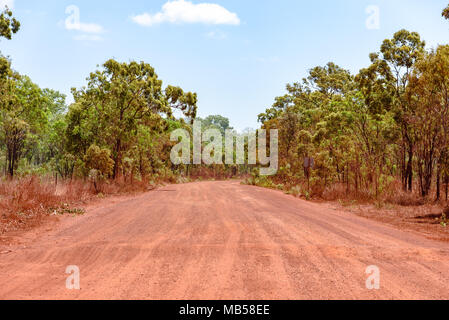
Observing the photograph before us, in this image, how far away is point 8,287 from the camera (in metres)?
5.03

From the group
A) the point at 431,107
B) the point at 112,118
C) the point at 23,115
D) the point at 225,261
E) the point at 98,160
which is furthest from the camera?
the point at 23,115

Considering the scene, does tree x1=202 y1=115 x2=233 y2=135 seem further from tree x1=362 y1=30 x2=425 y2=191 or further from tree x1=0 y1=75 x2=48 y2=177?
tree x1=362 y1=30 x2=425 y2=191

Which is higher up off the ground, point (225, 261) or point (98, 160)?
point (98, 160)

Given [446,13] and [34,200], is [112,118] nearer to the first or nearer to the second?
[34,200]

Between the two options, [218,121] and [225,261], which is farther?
[218,121]

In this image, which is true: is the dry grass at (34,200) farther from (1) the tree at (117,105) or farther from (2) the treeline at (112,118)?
(1) the tree at (117,105)

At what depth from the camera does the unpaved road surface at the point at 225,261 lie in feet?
15.5

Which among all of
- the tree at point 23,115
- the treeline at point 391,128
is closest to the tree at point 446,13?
the treeline at point 391,128

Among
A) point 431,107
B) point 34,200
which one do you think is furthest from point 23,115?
point 431,107

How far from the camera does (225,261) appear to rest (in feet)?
19.9

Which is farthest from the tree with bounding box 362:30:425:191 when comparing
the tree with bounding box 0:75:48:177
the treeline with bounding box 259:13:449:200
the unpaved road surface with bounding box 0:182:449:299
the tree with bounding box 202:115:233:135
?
the tree with bounding box 202:115:233:135

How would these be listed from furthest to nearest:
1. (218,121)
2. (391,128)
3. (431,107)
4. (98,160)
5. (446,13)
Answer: (218,121)
(98,160)
(391,128)
(431,107)
(446,13)

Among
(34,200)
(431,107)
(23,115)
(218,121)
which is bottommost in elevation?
(34,200)
